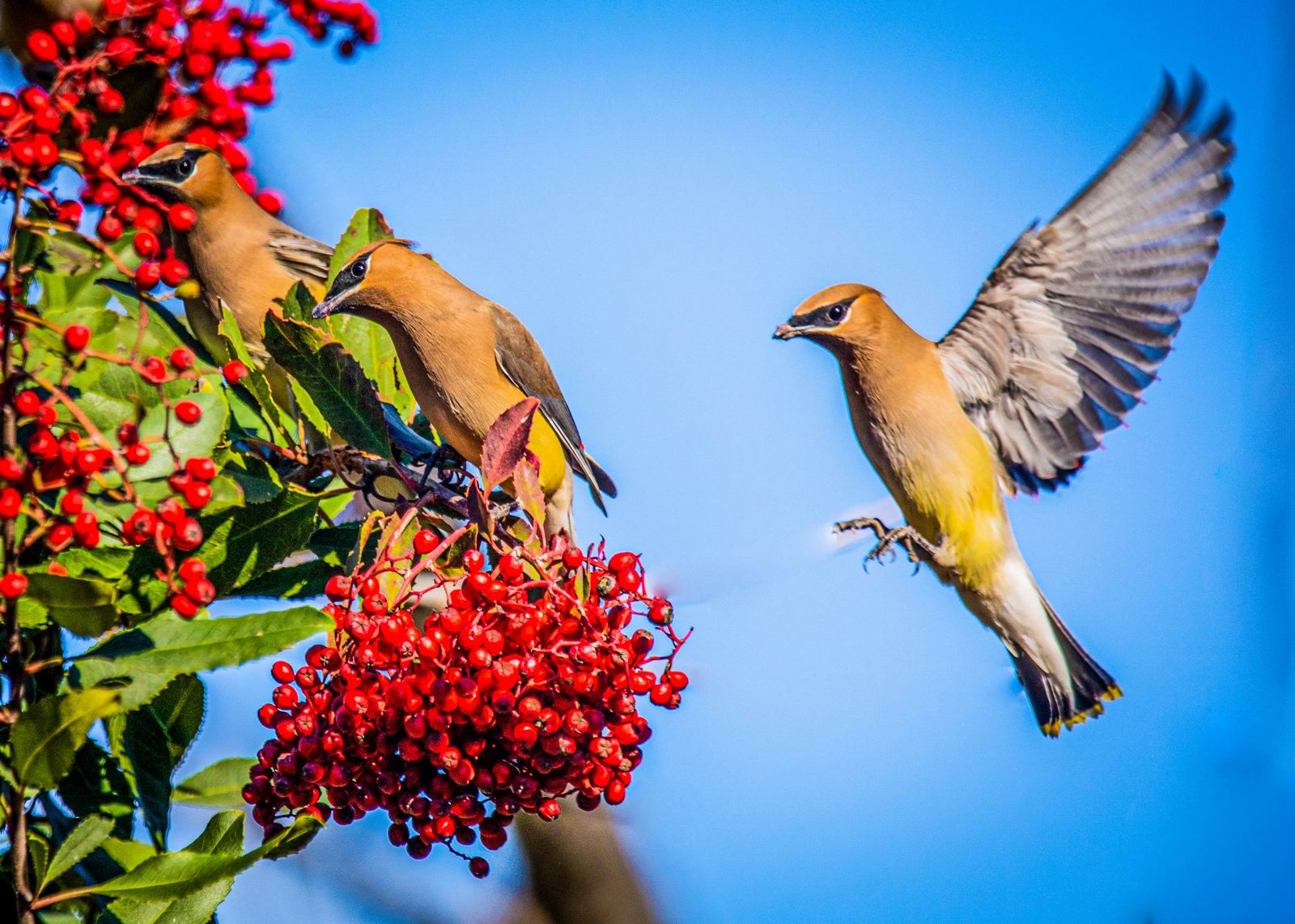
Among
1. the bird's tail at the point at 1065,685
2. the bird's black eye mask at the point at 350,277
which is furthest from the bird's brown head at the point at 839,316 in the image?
the bird's black eye mask at the point at 350,277

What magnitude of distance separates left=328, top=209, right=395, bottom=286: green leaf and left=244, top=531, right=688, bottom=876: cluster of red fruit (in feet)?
4.91

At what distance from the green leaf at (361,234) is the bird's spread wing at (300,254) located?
0.64 m

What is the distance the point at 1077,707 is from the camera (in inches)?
198

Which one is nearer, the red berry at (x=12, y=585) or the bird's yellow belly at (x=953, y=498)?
the red berry at (x=12, y=585)

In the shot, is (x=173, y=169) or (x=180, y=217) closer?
(x=180, y=217)

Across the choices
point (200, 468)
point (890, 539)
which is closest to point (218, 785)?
point (200, 468)

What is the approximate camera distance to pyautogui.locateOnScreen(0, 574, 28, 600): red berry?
1980 mm

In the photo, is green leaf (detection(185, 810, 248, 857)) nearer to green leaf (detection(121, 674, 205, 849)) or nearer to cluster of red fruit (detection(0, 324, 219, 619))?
green leaf (detection(121, 674, 205, 849))

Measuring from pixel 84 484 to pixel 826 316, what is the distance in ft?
9.92

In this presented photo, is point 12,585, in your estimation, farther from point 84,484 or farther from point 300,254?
point 300,254

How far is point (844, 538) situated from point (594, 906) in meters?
1.83

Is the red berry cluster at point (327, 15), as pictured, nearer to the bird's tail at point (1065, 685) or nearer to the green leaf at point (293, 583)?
the green leaf at point (293, 583)

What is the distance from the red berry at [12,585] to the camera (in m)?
1.98

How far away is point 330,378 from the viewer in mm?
2887
